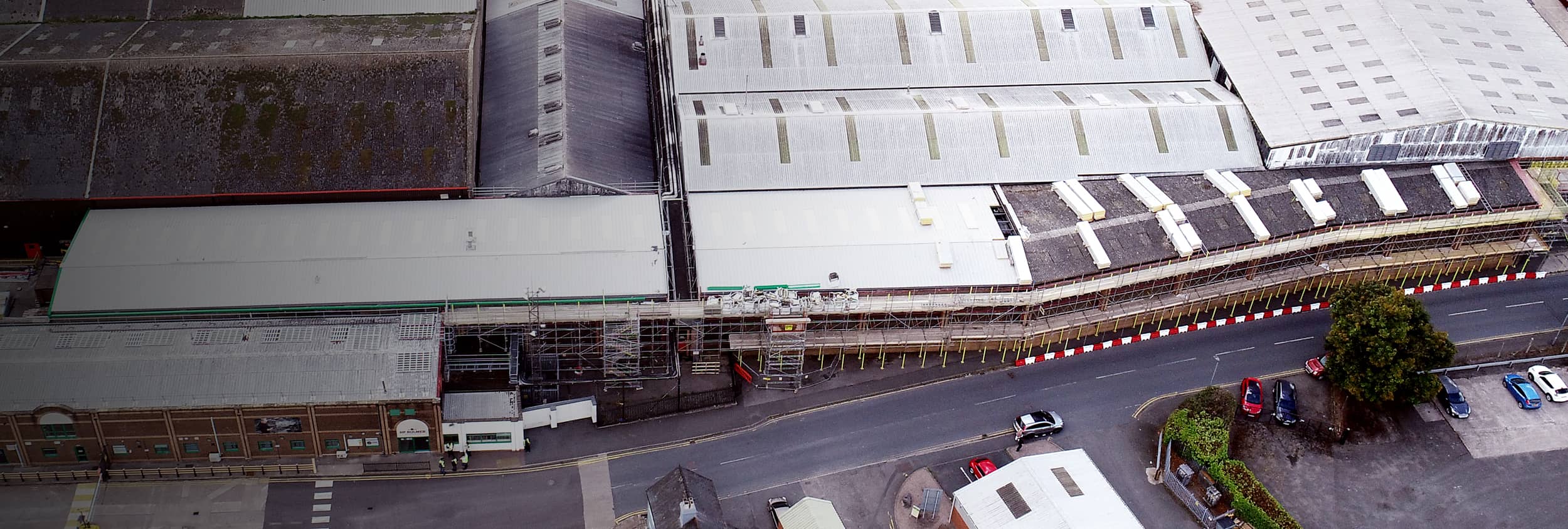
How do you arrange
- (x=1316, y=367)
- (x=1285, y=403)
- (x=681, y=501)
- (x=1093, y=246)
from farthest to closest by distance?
(x=1093, y=246)
(x=1316, y=367)
(x=1285, y=403)
(x=681, y=501)

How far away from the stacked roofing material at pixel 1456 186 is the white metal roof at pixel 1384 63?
4.56 metres

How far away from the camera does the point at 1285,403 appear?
116750 mm

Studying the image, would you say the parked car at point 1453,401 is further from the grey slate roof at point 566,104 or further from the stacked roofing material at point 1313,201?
the grey slate roof at point 566,104

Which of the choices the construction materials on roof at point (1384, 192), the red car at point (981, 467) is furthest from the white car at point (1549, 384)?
the red car at point (981, 467)

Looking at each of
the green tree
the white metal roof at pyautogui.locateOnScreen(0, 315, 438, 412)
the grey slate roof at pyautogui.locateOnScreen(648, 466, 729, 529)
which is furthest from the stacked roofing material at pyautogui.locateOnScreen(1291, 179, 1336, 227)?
the white metal roof at pyautogui.locateOnScreen(0, 315, 438, 412)

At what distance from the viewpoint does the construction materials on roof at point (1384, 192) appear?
413ft

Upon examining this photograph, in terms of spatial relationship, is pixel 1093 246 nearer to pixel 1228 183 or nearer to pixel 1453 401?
pixel 1228 183

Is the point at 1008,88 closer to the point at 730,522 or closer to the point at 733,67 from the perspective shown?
the point at 733,67

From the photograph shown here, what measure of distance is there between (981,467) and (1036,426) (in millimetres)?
6405

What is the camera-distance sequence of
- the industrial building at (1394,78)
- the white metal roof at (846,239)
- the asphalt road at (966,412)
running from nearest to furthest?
the asphalt road at (966,412), the white metal roof at (846,239), the industrial building at (1394,78)

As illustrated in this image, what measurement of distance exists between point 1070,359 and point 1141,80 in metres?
34.2

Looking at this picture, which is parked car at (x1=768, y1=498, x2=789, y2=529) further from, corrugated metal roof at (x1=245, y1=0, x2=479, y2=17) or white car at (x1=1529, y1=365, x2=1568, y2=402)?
white car at (x1=1529, y1=365, x2=1568, y2=402)

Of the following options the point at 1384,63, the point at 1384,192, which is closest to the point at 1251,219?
the point at 1384,192

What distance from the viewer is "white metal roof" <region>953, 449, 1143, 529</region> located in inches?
4016
